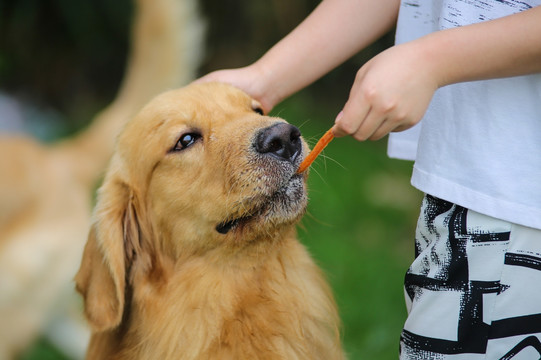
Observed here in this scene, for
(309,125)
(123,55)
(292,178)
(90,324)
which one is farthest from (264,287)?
(123,55)

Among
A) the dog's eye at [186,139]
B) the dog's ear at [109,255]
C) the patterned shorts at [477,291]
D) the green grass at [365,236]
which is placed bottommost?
the green grass at [365,236]

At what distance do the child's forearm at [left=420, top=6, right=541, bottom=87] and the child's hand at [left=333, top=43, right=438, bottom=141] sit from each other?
0.03 meters

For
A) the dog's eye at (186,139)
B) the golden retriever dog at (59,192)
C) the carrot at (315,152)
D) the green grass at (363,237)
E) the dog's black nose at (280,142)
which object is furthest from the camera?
the green grass at (363,237)

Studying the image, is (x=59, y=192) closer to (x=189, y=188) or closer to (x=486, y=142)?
(x=189, y=188)

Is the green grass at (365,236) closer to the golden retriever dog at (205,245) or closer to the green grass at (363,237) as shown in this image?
the green grass at (363,237)

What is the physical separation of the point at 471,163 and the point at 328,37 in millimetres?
701

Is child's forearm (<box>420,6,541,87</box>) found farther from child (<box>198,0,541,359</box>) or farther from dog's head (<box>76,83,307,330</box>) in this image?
dog's head (<box>76,83,307,330</box>)

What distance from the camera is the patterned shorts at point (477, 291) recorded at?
5.61 feet

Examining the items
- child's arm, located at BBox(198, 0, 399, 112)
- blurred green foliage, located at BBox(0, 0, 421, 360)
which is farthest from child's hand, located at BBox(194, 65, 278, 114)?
blurred green foliage, located at BBox(0, 0, 421, 360)

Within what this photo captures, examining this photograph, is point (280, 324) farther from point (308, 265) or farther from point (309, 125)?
point (309, 125)

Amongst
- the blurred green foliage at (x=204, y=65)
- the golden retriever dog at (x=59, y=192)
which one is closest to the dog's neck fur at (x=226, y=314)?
the golden retriever dog at (x=59, y=192)

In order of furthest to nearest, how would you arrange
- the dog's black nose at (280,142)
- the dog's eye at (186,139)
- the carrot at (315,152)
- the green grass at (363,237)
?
the green grass at (363,237)
the dog's eye at (186,139)
the dog's black nose at (280,142)
the carrot at (315,152)

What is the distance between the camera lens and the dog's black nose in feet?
7.09

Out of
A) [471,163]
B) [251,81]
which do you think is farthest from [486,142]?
[251,81]
